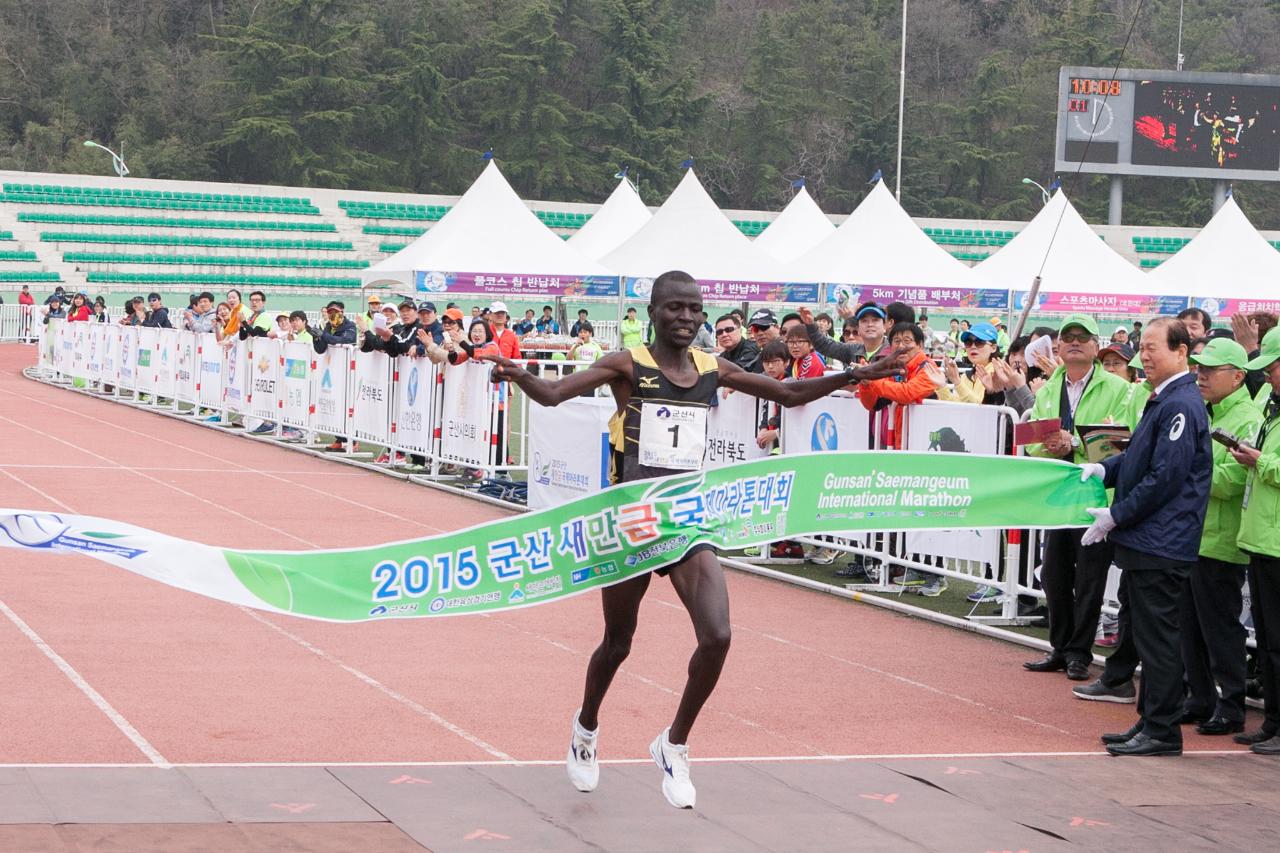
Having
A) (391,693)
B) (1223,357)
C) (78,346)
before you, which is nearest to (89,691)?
(391,693)

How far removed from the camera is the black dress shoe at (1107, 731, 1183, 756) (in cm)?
788

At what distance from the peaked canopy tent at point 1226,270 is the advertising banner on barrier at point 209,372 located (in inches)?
687

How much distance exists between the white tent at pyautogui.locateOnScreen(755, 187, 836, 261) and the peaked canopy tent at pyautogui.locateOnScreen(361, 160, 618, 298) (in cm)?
819

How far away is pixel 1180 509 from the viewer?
26.1ft

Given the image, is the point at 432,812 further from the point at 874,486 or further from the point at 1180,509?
the point at 1180,509

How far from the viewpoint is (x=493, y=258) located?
103 ft

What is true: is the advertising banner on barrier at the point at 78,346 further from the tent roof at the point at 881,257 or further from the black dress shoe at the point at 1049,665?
the black dress shoe at the point at 1049,665

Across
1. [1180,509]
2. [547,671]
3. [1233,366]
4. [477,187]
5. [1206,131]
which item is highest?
[1206,131]

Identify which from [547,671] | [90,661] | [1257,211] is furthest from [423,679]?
[1257,211]

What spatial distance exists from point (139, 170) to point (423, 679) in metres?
78.7

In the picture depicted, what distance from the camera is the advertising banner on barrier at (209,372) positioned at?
26.4 meters

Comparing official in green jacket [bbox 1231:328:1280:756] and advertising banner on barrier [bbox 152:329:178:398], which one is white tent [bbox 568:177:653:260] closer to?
advertising banner on barrier [bbox 152:329:178:398]

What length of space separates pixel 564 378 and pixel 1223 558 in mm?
3790

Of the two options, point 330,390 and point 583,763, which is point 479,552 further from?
point 330,390
